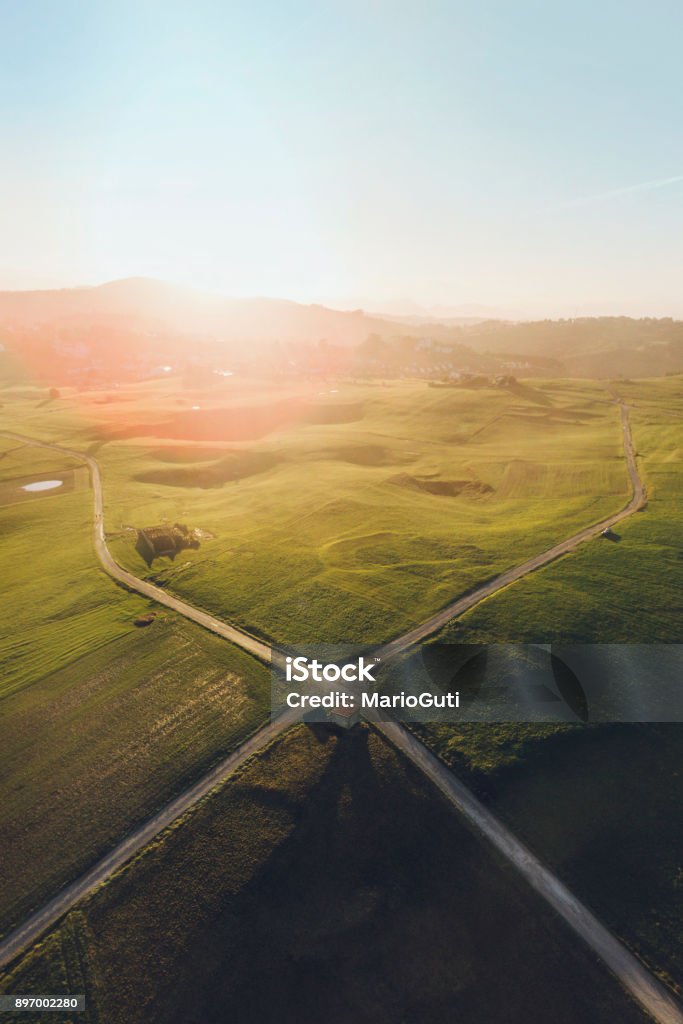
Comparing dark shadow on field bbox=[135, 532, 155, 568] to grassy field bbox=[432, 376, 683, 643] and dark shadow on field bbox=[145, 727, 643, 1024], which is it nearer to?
grassy field bbox=[432, 376, 683, 643]

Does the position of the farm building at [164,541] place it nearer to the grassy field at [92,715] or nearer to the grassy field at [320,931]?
the grassy field at [92,715]

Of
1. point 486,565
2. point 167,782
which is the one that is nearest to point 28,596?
point 167,782

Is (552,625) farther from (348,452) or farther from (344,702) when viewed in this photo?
(348,452)

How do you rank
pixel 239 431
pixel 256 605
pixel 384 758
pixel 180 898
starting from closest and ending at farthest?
pixel 180 898 → pixel 384 758 → pixel 256 605 → pixel 239 431

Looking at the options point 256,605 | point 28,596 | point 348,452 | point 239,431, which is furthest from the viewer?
point 239,431

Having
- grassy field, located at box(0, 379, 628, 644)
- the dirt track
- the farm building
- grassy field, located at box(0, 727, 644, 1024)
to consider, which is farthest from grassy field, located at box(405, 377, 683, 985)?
the farm building

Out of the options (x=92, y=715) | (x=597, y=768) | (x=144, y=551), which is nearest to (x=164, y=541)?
(x=144, y=551)
